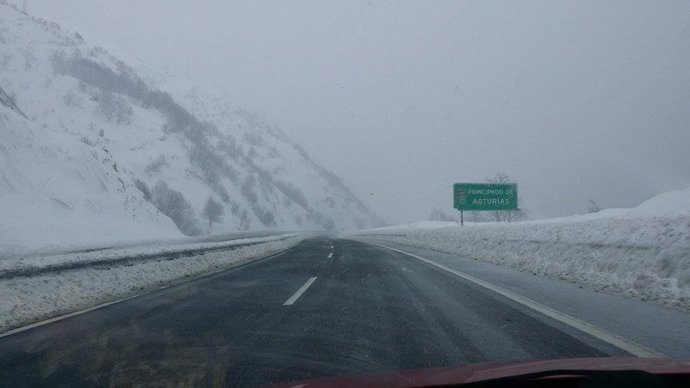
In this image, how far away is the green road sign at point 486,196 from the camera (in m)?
28.8

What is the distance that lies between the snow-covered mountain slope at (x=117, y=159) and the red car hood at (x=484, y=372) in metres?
17.6

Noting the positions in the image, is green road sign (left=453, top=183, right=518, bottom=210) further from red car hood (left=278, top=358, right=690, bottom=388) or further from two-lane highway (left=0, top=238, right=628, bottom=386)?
red car hood (left=278, top=358, right=690, bottom=388)

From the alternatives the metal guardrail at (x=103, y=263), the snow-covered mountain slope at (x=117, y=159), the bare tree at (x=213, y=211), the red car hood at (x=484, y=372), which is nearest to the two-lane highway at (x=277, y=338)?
the red car hood at (x=484, y=372)

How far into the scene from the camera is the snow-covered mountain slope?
81.8ft

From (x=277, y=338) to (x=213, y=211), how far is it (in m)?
66.1

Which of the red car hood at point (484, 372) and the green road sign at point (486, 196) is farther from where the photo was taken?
the green road sign at point (486, 196)

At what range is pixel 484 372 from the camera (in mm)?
3236

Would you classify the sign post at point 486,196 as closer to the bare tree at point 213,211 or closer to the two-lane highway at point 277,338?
the two-lane highway at point 277,338

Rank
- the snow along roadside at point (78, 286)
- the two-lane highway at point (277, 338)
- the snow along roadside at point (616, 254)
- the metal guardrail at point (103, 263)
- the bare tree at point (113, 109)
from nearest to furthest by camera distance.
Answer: the two-lane highway at point (277, 338), the snow along roadside at point (78, 286), the snow along roadside at point (616, 254), the metal guardrail at point (103, 263), the bare tree at point (113, 109)

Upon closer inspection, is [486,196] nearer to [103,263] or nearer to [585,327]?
[103,263]

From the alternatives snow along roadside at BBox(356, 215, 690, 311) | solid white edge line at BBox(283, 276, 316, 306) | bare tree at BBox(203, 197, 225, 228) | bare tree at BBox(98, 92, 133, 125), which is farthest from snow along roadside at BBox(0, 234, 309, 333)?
bare tree at BBox(98, 92, 133, 125)

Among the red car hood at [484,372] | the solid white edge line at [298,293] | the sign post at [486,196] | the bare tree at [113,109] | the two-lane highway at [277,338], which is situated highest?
the bare tree at [113,109]

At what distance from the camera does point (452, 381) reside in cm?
303

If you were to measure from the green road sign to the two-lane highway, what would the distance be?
20.3 meters
